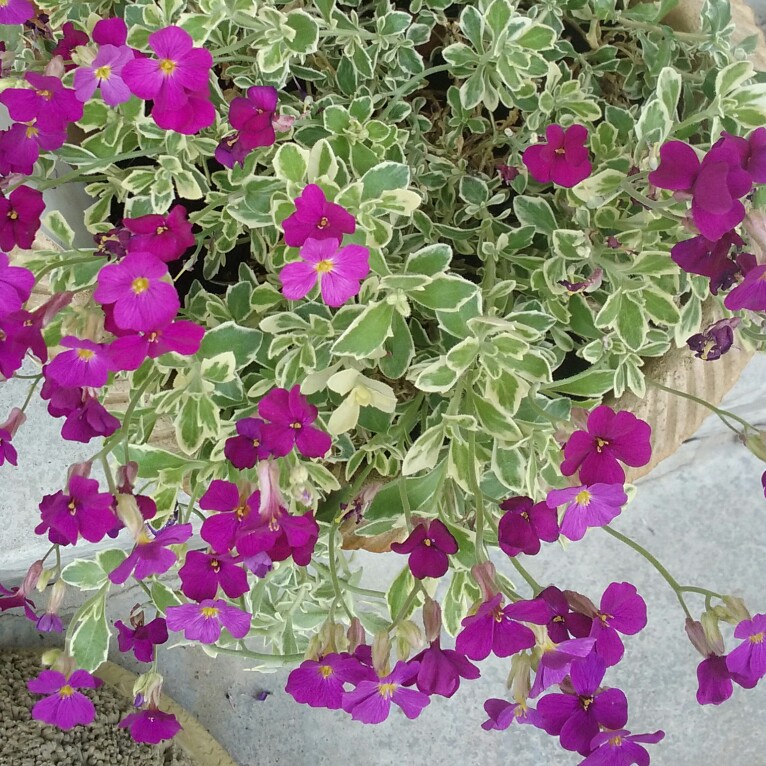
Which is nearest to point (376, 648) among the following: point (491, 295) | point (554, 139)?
point (491, 295)

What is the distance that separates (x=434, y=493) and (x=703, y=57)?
537 millimetres

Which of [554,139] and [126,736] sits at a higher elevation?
[554,139]

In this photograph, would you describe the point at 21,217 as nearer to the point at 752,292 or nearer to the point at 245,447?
the point at 245,447

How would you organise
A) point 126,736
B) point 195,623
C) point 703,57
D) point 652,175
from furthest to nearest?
point 126,736 < point 703,57 < point 195,623 < point 652,175

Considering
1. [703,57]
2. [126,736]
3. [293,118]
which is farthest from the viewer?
[126,736]

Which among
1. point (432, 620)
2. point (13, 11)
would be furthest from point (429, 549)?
point (13, 11)

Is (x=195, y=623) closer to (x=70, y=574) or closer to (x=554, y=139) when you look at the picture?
(x=70, y=574)

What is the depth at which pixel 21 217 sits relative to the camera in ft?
1.97

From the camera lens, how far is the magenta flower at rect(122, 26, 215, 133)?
0.56 metres

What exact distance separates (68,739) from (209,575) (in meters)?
1.16

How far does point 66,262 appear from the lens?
0.63 m

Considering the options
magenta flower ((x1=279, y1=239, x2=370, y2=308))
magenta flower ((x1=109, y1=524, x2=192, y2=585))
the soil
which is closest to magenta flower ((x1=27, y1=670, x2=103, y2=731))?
magenta flower ((x1=109, y1=524, x2=192, y2=585))

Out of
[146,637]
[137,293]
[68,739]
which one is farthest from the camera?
[68,739]

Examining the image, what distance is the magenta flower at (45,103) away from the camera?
61 cm
